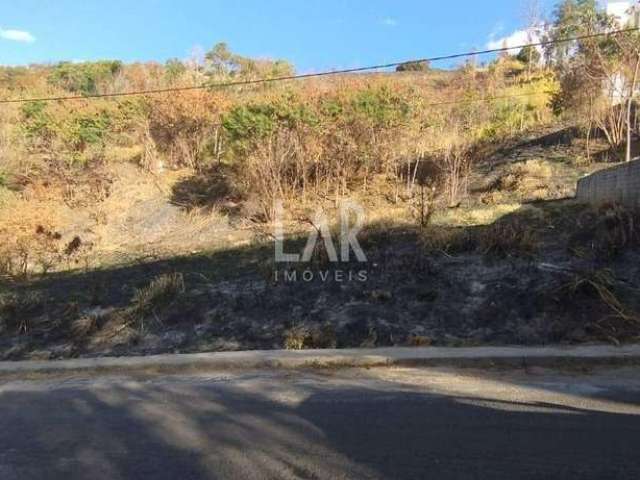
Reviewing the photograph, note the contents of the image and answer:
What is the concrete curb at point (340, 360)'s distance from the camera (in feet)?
19.3

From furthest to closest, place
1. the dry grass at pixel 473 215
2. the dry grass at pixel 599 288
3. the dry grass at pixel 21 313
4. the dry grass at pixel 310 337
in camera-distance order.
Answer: the dry grass at pixel 473 215, the dry grass at pixel 21 313, the dry grass at pixel 310 337, the dry grass at pixel 599 288

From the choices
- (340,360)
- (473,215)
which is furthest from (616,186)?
(340,360)

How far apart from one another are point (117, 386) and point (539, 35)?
92.5ft

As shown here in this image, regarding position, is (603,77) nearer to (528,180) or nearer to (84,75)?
(528,180)

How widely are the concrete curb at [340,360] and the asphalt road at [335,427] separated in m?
0.25

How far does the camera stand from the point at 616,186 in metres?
10.5

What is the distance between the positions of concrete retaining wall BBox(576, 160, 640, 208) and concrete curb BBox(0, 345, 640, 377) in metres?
4.58

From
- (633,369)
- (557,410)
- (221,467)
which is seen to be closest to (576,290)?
(633,369)

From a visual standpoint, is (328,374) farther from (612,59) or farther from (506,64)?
(506,64)

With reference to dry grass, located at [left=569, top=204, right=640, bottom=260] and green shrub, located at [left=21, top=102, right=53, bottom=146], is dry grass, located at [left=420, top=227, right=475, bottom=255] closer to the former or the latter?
A: dry grass, located at [left=569, top=204, right=640, bottom=260]

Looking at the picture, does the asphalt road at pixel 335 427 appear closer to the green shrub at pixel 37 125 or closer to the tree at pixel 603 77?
the tree at pixel 603 77

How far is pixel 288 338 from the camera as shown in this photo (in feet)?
23.7

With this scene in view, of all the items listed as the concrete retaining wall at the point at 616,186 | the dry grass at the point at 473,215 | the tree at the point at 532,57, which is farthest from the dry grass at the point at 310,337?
the tree at the point at 532,57

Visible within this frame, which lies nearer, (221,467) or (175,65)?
(221,467)
